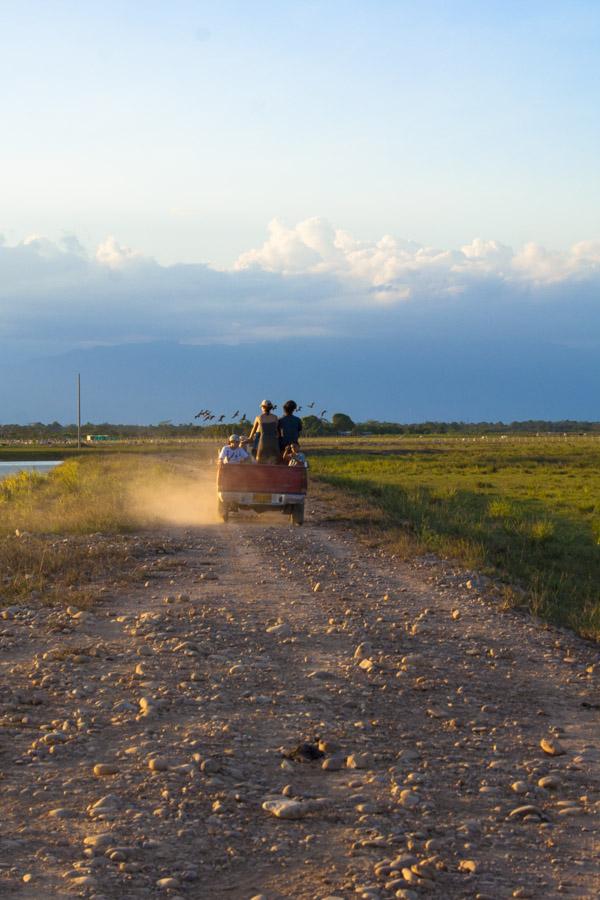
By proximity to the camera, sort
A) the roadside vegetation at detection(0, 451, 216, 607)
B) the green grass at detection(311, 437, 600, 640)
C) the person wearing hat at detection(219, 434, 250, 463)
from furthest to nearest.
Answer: the person wearing hat at detection(219, 434, 250, 463)
the green grass at detection(311, 437, 600, 640)
the roadside vegetation at detection(0, 451, 216, 607)

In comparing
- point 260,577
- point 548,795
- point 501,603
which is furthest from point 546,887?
point 260,577

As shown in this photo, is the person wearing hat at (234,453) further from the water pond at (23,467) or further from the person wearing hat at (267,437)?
the water pond at (23,467)

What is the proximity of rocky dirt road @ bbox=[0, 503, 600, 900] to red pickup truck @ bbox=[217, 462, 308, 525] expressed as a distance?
25.2ft

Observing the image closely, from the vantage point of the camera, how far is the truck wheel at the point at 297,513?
64.3 ft

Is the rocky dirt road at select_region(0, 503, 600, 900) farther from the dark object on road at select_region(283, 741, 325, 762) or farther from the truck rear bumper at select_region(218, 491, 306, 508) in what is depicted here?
the truck rear bumper at select_region(218, 491, 306, 508)

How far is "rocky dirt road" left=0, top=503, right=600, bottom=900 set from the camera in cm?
459

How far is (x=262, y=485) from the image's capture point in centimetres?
1922

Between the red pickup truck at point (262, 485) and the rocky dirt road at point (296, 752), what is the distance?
768cm

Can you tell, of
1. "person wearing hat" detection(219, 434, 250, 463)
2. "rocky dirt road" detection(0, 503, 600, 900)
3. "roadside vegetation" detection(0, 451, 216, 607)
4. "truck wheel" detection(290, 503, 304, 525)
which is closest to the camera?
"rocky dirt road" detection(0, 503, 600, 900)

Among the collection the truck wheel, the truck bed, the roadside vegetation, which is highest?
the truck bed

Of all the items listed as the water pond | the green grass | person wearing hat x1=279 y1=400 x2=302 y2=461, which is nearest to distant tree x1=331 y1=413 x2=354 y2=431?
the water pond

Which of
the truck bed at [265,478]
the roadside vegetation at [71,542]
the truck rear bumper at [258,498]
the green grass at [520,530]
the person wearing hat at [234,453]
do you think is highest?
the person wearing hat at [234,453]

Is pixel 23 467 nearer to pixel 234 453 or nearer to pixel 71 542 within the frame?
pixel 234 453

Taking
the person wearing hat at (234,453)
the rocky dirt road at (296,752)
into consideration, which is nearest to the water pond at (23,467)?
the person wearing hat at (234,453)
